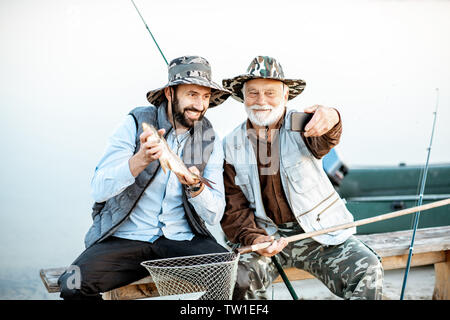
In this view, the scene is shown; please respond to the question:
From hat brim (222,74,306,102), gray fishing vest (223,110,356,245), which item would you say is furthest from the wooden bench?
hat brim (222,74,306,102)

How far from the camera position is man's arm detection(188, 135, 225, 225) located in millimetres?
3121

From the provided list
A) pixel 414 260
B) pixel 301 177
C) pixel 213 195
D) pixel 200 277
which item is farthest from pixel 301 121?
pixel 414 260

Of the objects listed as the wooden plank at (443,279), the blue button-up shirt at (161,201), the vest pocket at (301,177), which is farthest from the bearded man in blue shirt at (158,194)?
the wooden plank at (443,279)

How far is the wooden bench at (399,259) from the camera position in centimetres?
334

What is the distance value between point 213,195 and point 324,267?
898 millimetres

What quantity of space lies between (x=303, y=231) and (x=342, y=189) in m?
3.59

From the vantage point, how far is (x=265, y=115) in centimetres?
346

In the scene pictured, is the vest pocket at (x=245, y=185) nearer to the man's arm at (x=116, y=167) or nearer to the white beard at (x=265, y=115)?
the white beard at (x=265, y=115)

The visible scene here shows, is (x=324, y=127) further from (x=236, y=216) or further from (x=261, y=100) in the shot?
(x=236, y=216)

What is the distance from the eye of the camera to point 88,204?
16.5 ft

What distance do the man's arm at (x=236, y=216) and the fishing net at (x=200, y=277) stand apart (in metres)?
0.32

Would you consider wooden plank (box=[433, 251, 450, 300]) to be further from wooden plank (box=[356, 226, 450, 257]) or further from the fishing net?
the fishing net

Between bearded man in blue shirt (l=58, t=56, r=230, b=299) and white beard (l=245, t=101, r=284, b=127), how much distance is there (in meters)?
0.28

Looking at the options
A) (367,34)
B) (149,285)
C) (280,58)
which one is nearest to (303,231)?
(149,285)
